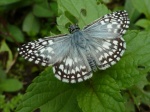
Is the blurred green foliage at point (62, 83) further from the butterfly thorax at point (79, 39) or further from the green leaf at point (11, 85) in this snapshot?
the butterfly thorax at point (79, 39)

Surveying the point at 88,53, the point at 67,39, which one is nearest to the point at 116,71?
the point at 88,53

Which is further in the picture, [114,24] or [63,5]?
[63,5]

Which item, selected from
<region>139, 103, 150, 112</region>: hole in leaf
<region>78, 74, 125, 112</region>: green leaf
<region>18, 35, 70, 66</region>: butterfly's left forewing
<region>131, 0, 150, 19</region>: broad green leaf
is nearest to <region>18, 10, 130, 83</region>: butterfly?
<region>18, 35, 70, 66</region>: butterfly's left forewing

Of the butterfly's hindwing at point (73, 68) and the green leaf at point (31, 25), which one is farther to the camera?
the green leaf at point (31, 25)

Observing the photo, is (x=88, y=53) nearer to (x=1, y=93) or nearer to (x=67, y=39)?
(x=67, y=39)

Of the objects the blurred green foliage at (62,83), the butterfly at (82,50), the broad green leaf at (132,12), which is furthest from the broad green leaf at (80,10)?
the broad green leaf at (132,12)

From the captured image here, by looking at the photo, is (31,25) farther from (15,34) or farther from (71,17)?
(71,17)

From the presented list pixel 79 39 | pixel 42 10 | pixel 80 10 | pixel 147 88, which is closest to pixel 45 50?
pixel 79 39
